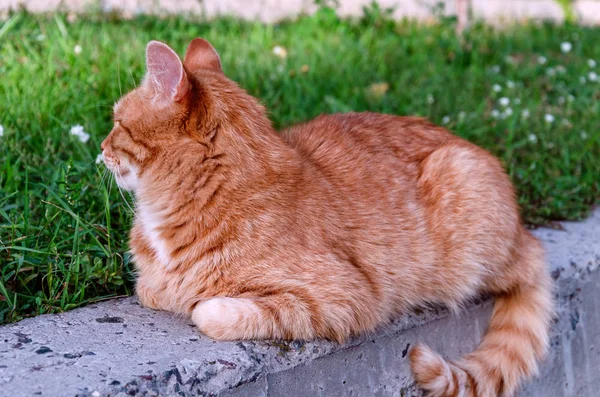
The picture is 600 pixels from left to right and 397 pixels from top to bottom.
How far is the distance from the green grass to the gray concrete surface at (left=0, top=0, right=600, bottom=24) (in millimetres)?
319

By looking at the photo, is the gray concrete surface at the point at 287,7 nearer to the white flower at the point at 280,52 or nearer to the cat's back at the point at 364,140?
the white flower at the point at 280,52

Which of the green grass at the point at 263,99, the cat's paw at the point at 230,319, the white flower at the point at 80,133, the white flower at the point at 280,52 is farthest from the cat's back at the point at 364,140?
the white flower at the point at 280,52

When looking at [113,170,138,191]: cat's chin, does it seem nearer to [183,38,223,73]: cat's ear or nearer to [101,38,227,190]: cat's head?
[101,38,227,190]: cat's head

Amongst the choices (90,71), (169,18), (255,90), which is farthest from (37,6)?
(255,90)

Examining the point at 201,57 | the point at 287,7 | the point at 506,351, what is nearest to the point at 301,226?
the point at 201,57

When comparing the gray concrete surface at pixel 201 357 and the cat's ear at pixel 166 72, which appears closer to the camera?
the gray concrete surface at pixel 201 357

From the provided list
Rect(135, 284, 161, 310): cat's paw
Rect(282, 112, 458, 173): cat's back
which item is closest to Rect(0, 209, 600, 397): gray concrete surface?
Rect(135, 284, 161, 310): cat's paw

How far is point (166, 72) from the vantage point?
2426 mm

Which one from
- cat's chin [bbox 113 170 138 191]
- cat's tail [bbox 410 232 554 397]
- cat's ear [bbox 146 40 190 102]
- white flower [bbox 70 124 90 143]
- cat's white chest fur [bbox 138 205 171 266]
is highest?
cat's ear [bbox 146 40 190 102]

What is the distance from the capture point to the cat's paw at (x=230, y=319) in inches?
91.7

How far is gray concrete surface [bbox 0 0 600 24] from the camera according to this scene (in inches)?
230

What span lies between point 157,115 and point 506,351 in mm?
1555

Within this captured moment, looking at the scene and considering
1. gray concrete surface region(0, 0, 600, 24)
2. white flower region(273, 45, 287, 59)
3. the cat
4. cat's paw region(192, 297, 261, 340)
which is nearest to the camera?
cat's paw region(192, 297, 261, 340)

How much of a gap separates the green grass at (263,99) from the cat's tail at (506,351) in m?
0.81
